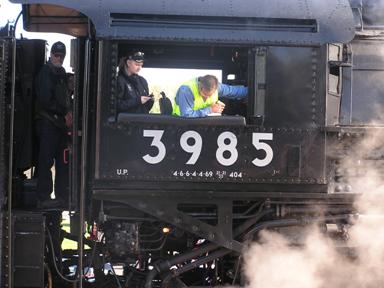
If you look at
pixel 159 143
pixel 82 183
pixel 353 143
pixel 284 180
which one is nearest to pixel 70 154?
pixel 82 183

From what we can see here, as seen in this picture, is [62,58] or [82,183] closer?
[82,183]

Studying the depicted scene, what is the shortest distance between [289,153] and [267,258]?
93 centimetres

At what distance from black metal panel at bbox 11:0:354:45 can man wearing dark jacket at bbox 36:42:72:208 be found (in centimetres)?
78

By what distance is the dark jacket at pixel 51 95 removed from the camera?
4.87 meters

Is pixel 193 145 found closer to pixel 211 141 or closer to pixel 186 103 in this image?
pixel 211 141

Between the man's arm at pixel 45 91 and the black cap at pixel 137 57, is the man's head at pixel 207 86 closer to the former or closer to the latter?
the black cap at pixel 137 57

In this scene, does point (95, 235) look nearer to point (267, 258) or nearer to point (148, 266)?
point (148, 266)

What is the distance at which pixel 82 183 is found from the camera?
423cm

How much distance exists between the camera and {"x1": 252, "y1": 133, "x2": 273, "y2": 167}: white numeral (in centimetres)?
431

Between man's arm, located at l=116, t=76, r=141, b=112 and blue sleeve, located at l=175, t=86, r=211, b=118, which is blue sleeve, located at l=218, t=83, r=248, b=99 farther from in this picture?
man's arm, located at l=116, t=76, r=141, b=112

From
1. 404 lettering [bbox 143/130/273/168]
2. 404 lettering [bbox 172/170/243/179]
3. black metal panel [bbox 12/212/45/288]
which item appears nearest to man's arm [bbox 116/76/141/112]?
404 lettering [bbox 143/130/273/168]

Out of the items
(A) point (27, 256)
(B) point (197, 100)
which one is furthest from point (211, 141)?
(A) point (27, 256)

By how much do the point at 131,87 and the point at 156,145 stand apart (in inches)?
21.5

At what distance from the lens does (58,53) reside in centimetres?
488
